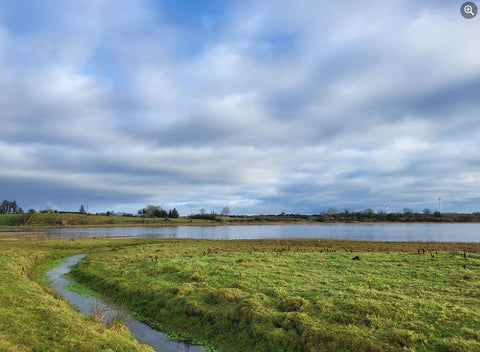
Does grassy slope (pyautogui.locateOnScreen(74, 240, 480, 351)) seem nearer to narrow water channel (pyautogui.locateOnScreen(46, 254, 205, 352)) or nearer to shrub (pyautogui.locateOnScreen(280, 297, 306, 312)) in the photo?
shrub (pyautogui.locateOnScreen(280, 297, 306, 312))

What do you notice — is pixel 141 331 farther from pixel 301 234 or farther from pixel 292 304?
pixel 301 234

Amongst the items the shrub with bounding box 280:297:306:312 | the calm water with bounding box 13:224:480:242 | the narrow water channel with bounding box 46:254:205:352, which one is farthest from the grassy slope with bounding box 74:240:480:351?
the calm water with bounding box 13:224:480:242

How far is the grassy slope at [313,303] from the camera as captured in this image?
11703 mm

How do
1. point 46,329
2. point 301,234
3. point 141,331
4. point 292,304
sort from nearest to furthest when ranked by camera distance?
point 46,329, point 292,304, point 141,331, point 301,234

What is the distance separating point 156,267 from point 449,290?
68.9ft

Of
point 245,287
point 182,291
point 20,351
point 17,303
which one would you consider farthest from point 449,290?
point 17,303

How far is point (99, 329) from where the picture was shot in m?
12.8

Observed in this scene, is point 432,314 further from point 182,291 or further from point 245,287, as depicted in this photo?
point 182,291

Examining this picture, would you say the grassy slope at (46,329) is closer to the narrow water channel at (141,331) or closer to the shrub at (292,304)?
the narrow water channel at (141,331)

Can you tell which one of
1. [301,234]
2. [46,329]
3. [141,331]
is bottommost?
[301,234]

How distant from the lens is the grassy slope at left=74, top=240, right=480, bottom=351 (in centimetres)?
1170

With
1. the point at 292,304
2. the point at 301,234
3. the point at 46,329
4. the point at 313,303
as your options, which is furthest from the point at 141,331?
the point at 301,234

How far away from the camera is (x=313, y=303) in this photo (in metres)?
15.0

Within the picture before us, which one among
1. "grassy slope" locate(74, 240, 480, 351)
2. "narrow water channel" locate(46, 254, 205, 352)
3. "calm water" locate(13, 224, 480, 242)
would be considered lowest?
"calm water" locate(13, 224, 480, 242)
